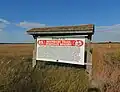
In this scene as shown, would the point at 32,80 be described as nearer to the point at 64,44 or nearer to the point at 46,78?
the point at 46,78

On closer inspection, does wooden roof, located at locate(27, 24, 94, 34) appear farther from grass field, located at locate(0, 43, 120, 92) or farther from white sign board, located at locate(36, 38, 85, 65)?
grass field, located at locate(0, 43, 120, 92)

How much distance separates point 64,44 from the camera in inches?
298

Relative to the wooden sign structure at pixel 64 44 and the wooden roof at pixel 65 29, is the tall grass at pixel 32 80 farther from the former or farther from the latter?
the wooden roof at pixel 65 29

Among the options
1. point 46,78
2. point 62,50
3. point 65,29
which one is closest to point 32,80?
point 46,78

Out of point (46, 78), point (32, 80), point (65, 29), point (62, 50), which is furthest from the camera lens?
point (62, 50)

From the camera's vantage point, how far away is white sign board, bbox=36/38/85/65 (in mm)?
7243

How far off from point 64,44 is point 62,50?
0.22 m

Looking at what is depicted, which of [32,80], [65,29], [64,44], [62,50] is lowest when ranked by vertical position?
[32,80]

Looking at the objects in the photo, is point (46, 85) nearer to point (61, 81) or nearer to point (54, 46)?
point (61, 81)

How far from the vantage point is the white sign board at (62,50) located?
7243 mm

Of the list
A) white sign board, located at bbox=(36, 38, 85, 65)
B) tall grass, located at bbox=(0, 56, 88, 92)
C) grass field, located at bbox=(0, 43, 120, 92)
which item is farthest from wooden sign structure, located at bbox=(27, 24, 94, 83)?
tall grass, located at bbox=(0, 56, 88, 92)

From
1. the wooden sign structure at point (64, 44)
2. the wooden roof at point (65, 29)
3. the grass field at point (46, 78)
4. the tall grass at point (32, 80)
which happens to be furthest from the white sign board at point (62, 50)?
the tall grass at point (32, 80)

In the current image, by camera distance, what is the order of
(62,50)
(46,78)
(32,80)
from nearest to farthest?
(32,80), (46,78), (62,50)

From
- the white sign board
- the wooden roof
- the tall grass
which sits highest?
the wooden roof
